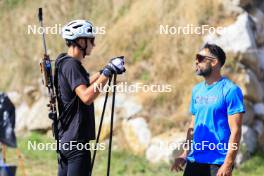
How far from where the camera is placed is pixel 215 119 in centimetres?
599

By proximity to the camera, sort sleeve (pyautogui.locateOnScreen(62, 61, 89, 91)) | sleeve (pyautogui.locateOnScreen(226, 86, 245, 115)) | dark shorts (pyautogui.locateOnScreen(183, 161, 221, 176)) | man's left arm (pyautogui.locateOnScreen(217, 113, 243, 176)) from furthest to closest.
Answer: dark shorts (pyautogui.locateOnScreen(183, 161, 221, 176)) → sleeve (pyautogui.locateOnScreen(226, 86, 245, 115)) → man's left arm (pyautogui.locateOnScreen(217, 113, 243, 176)) → sleeve (pyautogui.locateOnScreen(62, 61, 89, 91))

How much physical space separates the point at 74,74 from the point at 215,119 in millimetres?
1423

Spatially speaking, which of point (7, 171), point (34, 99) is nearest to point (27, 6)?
point (34, 99)

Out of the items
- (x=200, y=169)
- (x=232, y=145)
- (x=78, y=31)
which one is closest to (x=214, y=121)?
(x=232, y=145)

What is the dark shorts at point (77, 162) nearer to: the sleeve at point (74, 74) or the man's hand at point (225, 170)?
the sleeve at point (74, 74)

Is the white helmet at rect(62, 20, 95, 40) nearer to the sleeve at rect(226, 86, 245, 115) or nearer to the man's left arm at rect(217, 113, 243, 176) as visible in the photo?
the sleeve at rect(226, 86, 245, 115)

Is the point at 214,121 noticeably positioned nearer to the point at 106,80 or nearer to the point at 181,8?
the point at 106,80

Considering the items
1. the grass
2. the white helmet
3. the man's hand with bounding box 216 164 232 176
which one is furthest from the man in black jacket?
the grass

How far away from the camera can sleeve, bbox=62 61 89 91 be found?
5.50 meters

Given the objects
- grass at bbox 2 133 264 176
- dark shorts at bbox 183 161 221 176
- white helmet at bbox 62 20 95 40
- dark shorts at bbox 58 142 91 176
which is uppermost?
white helmet at bbox 62 20 95 40

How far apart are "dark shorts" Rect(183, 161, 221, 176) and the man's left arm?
0.64ft

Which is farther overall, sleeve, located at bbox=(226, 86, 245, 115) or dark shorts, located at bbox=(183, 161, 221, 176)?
dark shorts, located at bbox=(183, 161, 221, 176)

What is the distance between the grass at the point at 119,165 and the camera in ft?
37.6

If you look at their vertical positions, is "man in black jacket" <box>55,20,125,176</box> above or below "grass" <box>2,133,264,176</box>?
above
